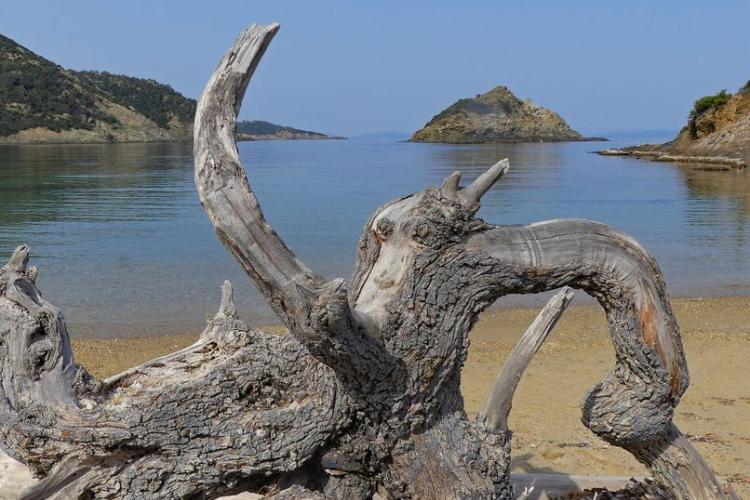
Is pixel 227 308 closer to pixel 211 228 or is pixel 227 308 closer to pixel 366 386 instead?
pixel 366 386

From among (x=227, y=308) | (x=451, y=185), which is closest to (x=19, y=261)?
(x=227, y=308)

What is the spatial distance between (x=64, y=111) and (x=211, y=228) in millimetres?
114203

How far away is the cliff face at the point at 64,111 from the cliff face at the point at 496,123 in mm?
50221

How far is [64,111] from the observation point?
127 m

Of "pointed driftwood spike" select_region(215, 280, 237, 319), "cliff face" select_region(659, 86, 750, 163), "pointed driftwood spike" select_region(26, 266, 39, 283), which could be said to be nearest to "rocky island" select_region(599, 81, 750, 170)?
"cliff face" select_region(659, 86, 750, 163)

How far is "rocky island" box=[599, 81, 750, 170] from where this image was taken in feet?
186

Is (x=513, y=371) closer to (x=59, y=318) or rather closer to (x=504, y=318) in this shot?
(x=59, y=318)

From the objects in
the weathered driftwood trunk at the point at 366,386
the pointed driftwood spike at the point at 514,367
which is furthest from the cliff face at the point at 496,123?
the weathered driftwood trunk at the point at 366,386

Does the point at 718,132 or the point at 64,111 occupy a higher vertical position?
the point at 64,111

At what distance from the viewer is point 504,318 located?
1187cm

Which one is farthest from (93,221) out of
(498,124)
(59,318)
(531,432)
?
(498,124)

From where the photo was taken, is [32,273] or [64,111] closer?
[32,273]

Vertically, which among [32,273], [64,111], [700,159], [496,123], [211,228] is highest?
[64,111]

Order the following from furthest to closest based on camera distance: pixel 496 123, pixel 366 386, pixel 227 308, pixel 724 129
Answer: pixel 496 123 → pixel 724 129 → pixel 227 308 → pixel 366 386
